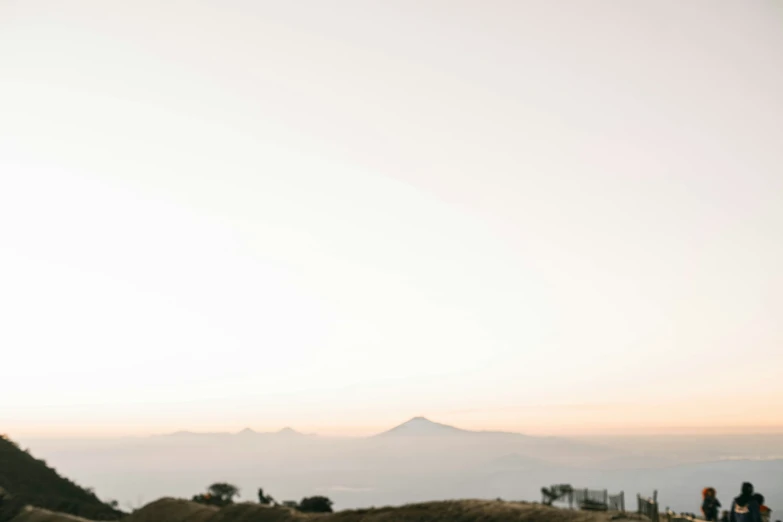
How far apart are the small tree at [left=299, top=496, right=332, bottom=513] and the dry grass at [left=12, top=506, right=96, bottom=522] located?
2194 cm

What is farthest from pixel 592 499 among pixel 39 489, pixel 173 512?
pixel 39 489

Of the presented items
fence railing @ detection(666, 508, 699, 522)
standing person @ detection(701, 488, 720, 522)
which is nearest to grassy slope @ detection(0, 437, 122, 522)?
fence railing @ detection(666, 508, 699, 522)

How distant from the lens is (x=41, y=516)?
240 ft

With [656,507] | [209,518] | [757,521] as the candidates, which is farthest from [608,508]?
[209,518]

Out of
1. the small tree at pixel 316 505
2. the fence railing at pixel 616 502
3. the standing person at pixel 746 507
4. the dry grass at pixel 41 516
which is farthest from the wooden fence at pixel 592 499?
the dry grass at pixel 41 516

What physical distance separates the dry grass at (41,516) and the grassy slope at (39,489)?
17.0 ft

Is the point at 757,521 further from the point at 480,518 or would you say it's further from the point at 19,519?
the point at 19,519

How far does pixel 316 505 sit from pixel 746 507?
183 ft

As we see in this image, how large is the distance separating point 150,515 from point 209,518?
10.0 metres

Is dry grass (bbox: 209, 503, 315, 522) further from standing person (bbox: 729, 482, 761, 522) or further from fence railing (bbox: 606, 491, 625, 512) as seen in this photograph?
standing person (bbox: 729, 482, 761, 522)

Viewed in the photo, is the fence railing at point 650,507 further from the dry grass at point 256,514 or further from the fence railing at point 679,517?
the dry grass at point 256,514

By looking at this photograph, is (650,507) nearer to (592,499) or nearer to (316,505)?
(592,499)

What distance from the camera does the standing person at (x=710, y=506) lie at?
32094mm

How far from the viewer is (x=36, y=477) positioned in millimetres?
108625
